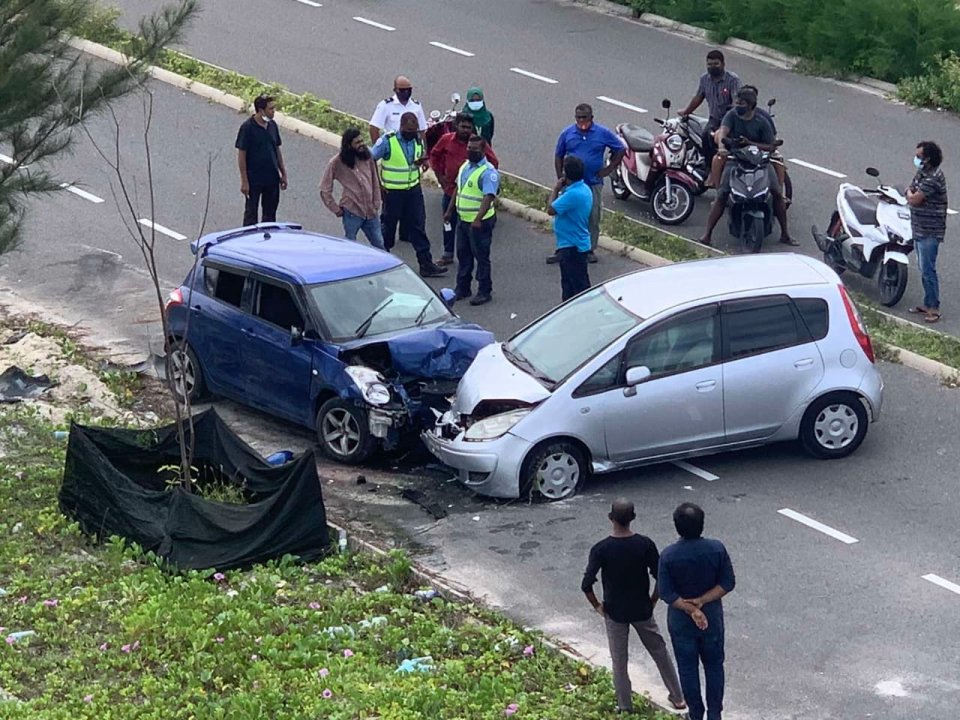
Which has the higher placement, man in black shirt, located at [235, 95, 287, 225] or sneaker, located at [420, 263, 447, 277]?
man in black shirt, located at [235, 95, 287, 225]

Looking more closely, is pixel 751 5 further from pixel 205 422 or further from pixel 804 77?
pixel 205 422

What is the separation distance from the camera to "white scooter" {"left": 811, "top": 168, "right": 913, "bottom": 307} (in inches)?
651

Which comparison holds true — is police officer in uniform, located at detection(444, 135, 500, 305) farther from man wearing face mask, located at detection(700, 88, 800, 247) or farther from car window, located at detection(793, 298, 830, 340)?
car window, located at detection(793, 298, 830, 340)

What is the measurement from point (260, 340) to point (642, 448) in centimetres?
357

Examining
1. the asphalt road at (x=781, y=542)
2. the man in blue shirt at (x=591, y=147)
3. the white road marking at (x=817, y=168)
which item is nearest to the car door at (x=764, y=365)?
the asphalt road at (x=781, y=542)

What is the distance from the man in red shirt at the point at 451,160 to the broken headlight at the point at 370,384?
4.40m

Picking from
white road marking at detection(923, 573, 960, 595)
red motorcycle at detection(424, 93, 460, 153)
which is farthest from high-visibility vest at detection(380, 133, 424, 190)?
white road marking at detection(923, 573, 960, 595)

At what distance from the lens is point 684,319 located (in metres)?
13.3

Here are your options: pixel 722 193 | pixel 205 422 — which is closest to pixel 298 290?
pixel 205 422

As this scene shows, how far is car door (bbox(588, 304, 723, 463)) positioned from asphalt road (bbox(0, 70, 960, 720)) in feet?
1.25

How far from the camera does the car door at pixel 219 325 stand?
15.0 m

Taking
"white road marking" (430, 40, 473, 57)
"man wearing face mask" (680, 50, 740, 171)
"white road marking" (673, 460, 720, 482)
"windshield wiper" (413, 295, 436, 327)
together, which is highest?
"man wearing face mask" (680, 50, 740, 171)

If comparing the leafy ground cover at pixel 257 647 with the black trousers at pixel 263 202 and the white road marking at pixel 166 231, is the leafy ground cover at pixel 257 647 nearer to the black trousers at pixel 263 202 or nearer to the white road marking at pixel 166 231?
the black trousers at pixel 263 202

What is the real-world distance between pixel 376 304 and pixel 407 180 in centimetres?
382
